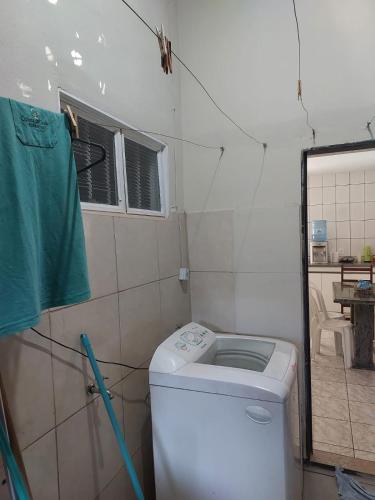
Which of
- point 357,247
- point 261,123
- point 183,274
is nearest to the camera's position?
point 261,123

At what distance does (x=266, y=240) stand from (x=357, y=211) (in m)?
3.72

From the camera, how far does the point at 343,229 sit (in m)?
4.84

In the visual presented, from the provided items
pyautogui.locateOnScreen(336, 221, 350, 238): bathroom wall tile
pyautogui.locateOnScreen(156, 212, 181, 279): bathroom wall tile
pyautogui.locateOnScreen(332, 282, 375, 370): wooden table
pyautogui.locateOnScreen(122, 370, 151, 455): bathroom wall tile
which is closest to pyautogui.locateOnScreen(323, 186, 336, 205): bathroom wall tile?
pyautogui.locateOnScreen(336, 221, 350, 238): bathroom wall tile

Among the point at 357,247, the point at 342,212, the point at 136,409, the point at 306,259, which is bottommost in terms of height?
the point at 136,409

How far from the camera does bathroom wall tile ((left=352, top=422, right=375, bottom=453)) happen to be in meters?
1.99

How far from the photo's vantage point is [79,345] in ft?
3.53

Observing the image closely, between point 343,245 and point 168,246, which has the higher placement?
point 168,246

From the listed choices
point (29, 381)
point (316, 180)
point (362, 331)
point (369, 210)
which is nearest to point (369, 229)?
point (369, 210)

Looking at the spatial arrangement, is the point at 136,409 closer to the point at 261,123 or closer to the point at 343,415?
the point at 261,123

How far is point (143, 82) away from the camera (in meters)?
1.51

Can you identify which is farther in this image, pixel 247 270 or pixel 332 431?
pixel 332 431

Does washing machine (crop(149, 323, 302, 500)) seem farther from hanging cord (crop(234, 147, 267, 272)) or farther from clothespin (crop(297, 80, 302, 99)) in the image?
clothespin (crop(297, 80, 302, 99))

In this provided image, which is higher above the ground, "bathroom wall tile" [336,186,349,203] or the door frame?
"bathroom wall tile" [336,186,349,203]

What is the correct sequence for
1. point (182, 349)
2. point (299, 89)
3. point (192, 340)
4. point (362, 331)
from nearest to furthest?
1. point (182, 349)
2. point (192, 340)
3. point (299, 89)
4. point (362, 331)
